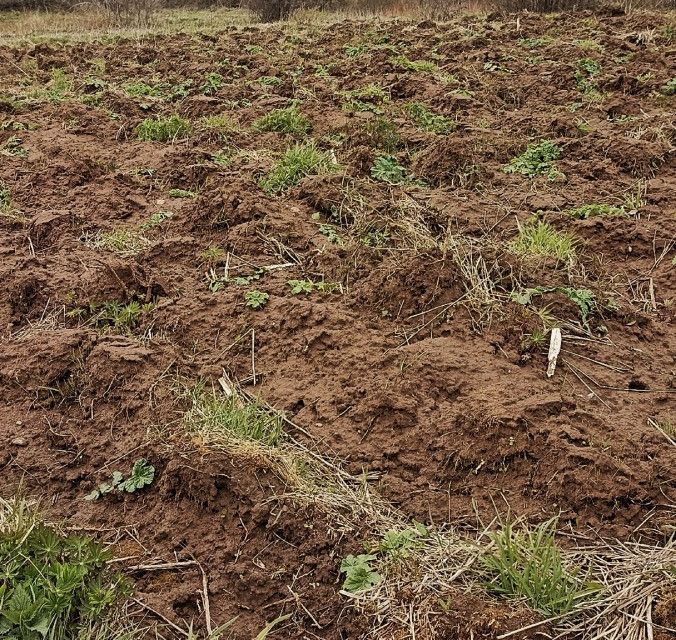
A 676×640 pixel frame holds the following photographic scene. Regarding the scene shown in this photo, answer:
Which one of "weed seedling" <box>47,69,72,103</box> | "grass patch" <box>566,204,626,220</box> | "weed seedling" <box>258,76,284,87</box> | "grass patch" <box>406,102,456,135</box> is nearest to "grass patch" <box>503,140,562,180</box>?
"grass patch" <box>566,204,626,220</box>

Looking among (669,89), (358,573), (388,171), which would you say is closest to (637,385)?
(358,573)

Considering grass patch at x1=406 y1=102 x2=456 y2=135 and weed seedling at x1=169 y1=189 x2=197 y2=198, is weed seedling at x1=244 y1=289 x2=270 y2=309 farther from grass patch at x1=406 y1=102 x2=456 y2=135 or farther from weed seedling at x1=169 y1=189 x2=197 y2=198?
grass patch at x1=406 y1=102 x2=456 y2=135

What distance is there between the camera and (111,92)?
24.8ft

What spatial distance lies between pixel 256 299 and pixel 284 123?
3.07 metres

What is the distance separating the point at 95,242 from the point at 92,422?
1762mm

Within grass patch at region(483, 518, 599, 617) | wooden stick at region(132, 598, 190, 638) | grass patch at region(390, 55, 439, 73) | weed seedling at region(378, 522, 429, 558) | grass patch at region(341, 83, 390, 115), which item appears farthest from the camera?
grass patch at region(390, 55, 439, 73)

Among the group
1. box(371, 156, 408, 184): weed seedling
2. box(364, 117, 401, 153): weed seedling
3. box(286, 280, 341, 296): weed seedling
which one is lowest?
box(286, 280, 341, 296): weed seedling

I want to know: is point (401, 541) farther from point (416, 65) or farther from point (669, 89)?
point (416, 65)

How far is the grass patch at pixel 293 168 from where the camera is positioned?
4.97 m

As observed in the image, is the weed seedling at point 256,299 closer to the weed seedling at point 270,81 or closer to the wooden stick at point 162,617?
the wooden stick at point 162,617

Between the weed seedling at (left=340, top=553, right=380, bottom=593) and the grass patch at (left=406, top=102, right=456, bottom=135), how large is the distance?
14.5 feet

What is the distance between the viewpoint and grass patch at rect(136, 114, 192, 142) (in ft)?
20.4

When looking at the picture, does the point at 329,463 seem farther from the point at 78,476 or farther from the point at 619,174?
the point at 619,174

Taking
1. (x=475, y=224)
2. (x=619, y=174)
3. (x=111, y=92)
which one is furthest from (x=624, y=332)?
(x=111, y=92)
